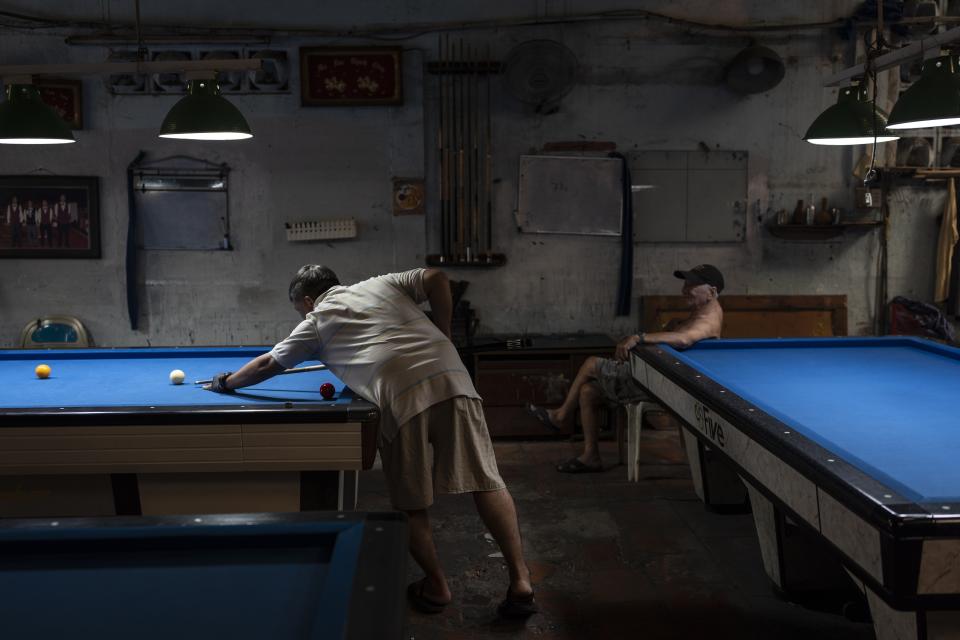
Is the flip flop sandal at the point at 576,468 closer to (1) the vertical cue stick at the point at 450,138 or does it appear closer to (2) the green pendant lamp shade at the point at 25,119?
(1) the vertical cue stick at the point at 450,138

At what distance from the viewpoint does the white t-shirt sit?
310 cm

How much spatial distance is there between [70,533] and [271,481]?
127 centimetres

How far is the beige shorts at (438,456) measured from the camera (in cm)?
312

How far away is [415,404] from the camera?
3.09 meters

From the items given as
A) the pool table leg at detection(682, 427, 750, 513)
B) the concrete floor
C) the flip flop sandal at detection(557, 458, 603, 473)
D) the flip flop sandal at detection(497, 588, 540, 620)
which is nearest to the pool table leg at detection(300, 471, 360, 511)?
the concrete floor

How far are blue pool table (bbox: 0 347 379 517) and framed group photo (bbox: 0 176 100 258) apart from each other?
295 centimetres

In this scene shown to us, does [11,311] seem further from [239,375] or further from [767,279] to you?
[767,279]

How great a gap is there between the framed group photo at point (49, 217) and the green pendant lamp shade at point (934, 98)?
511cm

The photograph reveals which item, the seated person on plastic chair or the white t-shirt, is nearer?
the white t-shirt

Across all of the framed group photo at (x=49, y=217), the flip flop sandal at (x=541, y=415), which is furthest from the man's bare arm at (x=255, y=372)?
the framed group photo at (x=49, y=217)

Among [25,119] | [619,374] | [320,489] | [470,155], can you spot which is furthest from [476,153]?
[320,489]

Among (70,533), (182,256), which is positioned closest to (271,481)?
(70,533)

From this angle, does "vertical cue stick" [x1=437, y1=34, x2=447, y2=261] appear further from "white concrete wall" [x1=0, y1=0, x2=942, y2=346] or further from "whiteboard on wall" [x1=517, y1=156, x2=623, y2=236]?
"whiteboard on wall" [x1=517, y1=156, x2=623, y2=236]

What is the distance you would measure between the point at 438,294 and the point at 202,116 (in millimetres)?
1224
